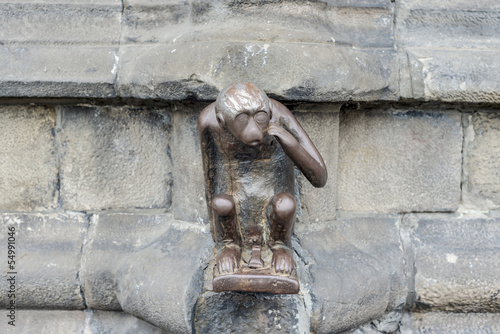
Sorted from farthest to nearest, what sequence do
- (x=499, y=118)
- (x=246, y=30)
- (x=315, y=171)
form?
(x=499, y=118)
(x=246, y=30)
(x=315, y=171)

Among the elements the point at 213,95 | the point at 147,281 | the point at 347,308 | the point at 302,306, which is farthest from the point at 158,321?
the point at 213,95

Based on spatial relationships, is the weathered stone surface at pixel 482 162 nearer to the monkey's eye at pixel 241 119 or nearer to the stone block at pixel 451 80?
the stone block at pixel 451 80

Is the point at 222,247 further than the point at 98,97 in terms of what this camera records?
No

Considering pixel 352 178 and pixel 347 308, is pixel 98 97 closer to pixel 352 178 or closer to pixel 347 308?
pixel 352 178

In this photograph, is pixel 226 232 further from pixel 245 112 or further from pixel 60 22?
pixel 60 22

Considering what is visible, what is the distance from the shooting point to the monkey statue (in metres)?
1.20

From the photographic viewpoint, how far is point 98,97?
1.50 meters

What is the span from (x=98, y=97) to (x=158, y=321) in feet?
2.33

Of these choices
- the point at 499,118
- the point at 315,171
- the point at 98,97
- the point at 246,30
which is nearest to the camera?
the point at 315,171

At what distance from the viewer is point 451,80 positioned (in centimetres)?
148

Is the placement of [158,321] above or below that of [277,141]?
below

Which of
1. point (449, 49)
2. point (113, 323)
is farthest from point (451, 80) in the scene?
point (113, 323)

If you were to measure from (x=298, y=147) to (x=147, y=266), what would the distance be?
0.62 m

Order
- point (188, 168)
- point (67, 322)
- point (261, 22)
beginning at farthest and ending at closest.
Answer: point (67, 322), point (188, 168), point (261, 22)
